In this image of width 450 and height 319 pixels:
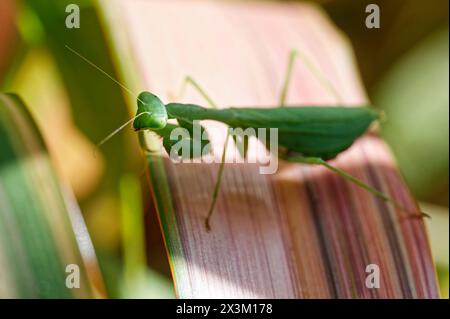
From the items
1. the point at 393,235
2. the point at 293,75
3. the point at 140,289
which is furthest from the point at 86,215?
the point at 393,235

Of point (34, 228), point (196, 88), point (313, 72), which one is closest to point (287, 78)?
point (313, 72)

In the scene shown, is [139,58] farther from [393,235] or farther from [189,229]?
[393,235]

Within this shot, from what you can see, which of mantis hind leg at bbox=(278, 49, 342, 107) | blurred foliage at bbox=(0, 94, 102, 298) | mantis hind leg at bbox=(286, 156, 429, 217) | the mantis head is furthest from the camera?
mantis hind leg at bbox=(278, 49, 342, 107)
